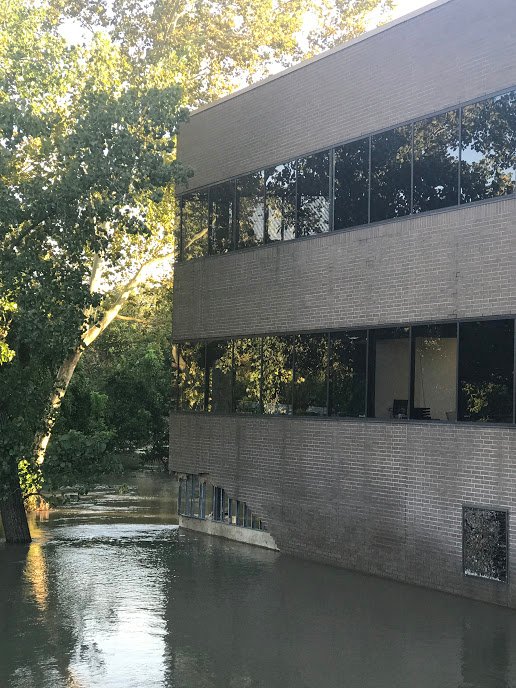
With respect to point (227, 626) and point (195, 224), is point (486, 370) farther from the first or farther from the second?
point (195, 224)

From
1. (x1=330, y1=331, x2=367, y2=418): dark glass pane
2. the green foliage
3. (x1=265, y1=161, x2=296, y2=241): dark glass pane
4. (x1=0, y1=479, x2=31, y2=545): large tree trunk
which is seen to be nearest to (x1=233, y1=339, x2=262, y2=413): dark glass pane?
(x1=265, y1=161, x2=296, y2=241): dark glass pane

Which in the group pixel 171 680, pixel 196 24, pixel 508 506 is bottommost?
pixel 171 680

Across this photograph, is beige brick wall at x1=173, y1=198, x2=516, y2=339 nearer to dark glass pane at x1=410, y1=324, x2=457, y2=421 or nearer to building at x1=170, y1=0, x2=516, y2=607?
building at x1=170, y1=0, x2=516, y2=607

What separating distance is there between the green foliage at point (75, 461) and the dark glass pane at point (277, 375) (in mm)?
4016

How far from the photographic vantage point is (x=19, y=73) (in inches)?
810

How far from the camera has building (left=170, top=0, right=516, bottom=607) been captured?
55.1 feet

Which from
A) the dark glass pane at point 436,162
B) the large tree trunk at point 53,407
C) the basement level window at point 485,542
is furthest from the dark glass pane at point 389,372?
the large tree trunk at point 53,407

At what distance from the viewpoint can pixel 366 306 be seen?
1961 cm

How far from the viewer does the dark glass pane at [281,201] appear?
21.9 meters

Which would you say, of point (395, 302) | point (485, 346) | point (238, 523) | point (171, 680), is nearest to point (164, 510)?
point (238, 523)

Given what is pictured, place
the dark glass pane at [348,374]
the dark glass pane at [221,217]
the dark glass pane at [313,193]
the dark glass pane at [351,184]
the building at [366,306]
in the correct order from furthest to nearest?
the dark glass pane at [221,217]
the dark glass pane at [313,193]
the dark glass pane at [351,184]
the dark glass pane at [348,374]
the building at [366,306]

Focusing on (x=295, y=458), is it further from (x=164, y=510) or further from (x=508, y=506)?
(x=164, y=510)

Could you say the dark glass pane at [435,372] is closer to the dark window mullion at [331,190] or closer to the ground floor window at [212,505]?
the dark window mullion at [331,190]

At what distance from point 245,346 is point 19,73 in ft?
23.0
